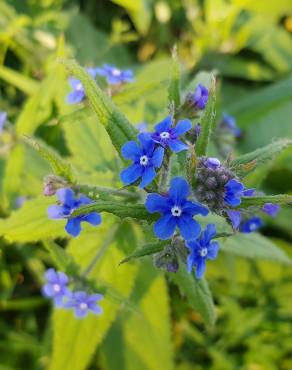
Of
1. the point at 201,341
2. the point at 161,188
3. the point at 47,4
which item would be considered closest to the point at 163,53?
the point at 47,4

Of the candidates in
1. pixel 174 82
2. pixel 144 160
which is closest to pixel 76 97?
pixel 174 82

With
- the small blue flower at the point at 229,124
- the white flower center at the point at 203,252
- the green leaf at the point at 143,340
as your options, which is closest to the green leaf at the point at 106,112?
the white flower center at the point at 203,252

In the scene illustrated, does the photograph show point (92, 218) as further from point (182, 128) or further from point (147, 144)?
point (182, 128)

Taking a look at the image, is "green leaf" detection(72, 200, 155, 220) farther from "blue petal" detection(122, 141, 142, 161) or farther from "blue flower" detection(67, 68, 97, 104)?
"blue flower" detection(67, 68, 97, 104)

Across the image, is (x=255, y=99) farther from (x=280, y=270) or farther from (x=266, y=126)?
(x=280, y=270)

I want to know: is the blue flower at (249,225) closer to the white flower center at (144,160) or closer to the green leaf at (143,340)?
the green leaf at (143,340)

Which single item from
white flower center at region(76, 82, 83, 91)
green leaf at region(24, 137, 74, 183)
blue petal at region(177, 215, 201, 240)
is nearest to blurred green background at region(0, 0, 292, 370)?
white flower center at region(76, 82, 83, 91)
